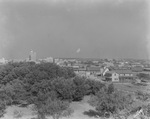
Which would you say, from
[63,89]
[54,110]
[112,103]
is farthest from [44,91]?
[112,103]

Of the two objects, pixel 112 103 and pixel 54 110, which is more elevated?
pixel 112 103

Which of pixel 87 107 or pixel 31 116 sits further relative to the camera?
pixel 87 107

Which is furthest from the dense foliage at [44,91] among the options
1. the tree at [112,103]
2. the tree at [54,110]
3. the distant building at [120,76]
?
the distant building at [120,76]

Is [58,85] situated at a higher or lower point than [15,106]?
higher

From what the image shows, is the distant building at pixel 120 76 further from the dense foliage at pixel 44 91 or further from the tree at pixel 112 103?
the tree at pixel 112 103

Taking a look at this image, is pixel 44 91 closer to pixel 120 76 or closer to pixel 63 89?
pixel 63 89

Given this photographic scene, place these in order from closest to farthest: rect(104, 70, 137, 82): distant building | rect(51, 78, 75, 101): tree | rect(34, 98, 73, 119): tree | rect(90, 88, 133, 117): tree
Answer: rect(34, 98, 73, 119): tree → rect(90, 88, 133, 117): tree → rect(51, 78, 75, 101): tree → rect(104, 70, 137, 82): distant building

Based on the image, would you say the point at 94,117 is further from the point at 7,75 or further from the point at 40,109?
Answer: the point at 7,75

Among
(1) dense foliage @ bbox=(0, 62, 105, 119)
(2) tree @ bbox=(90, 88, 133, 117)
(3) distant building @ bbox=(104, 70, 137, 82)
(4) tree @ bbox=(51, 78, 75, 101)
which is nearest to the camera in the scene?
(1) dense foliage @ bbox=(0, 62, 105, 119)

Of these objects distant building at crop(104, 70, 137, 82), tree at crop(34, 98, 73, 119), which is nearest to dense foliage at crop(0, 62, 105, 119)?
tree at crop(34, 98, 73, 119)

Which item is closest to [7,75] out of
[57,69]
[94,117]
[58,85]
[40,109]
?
[57,69]

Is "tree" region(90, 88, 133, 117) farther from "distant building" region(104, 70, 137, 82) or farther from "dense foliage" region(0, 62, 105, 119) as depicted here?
"distant building" region(104, 70, 137, 82)
